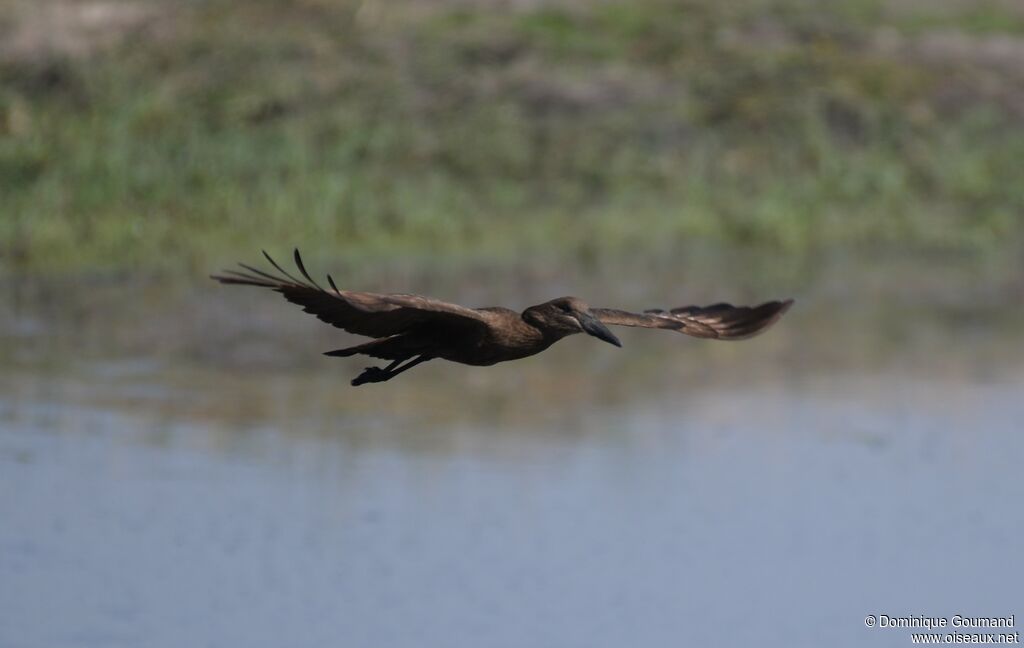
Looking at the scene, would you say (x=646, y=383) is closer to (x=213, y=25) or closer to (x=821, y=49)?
(x=213, y=25)

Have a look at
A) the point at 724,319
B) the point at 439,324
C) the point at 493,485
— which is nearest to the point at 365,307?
the point at 439,324

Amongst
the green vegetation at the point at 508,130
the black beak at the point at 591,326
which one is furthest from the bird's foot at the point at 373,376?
the green vegetation at the point at 508,130

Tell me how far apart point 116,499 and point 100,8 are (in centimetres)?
928

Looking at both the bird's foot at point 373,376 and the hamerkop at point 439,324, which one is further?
the bird's foot at point 373,376

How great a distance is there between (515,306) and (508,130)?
4581mm

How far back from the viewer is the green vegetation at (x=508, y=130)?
681 inches

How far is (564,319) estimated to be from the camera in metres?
8.46

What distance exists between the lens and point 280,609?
10.4m

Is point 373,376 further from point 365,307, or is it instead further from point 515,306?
point 515,306

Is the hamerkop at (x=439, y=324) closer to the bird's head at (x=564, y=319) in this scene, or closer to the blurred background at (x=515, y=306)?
the bird's head at (x=564, y=319)

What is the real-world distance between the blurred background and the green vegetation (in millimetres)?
42

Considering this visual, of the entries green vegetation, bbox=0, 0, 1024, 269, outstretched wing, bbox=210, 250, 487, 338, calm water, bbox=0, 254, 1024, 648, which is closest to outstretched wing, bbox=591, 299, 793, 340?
calm water, bbox=0, 254, 1024, 648

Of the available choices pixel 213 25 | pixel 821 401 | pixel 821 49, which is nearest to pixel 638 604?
pixel 821 401

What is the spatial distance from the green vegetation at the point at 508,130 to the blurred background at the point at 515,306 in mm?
42
